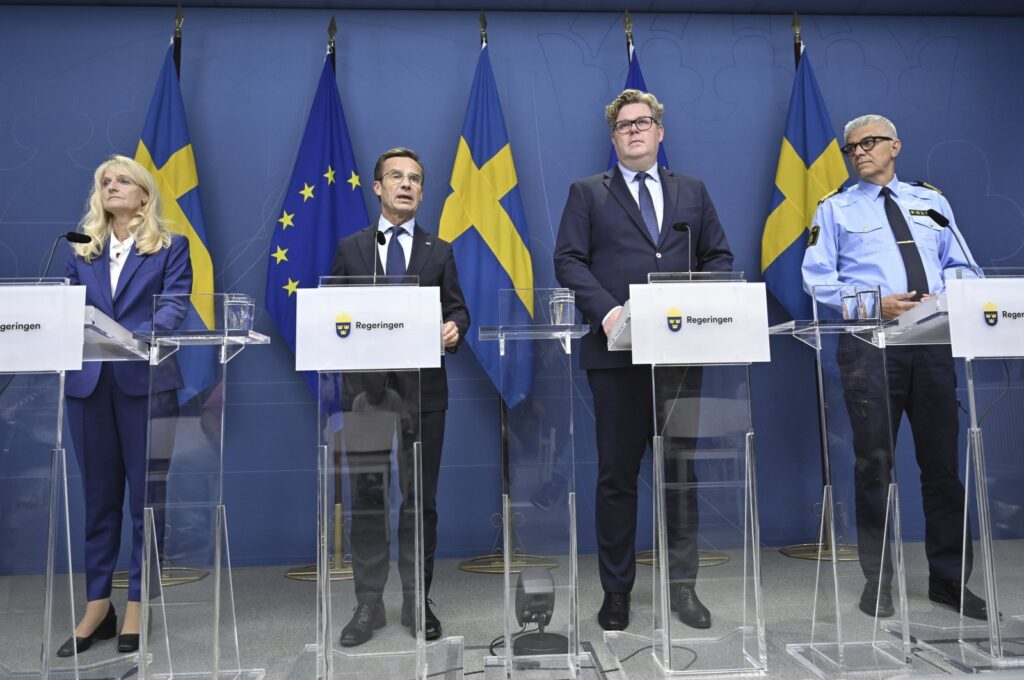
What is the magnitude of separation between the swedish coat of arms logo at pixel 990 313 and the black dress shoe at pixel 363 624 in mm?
1683

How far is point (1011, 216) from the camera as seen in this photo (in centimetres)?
418

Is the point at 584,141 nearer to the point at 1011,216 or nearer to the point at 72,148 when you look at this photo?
the point at 1011,216

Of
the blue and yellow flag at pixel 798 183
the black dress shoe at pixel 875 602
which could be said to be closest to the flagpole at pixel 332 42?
the blue and yellow flag at pixel 798 183

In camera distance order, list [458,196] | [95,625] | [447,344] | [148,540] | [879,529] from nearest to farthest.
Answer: [148,540]
[879,529]
[447,344]
[95,625]
[458,196]

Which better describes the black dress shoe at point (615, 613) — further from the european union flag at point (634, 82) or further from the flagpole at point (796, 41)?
the flagpole at point (796, 41)

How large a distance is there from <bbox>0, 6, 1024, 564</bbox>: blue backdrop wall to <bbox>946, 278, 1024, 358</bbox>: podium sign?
→ 6.31 feet

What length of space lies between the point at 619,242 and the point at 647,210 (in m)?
0.16

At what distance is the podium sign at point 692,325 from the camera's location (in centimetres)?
196

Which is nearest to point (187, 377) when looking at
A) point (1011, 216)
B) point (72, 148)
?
point (72, 148)

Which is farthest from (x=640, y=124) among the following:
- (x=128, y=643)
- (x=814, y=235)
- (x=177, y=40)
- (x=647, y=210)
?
(x=177, y=40)

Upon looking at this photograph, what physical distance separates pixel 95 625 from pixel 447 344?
1.43 metres

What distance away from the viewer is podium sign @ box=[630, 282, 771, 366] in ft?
6.44

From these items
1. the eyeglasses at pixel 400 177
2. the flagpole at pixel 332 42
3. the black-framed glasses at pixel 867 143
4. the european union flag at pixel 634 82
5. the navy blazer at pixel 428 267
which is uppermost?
the flagpole at pixel 332 42

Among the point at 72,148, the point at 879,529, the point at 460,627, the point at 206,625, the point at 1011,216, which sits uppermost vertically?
the point at 72,148
